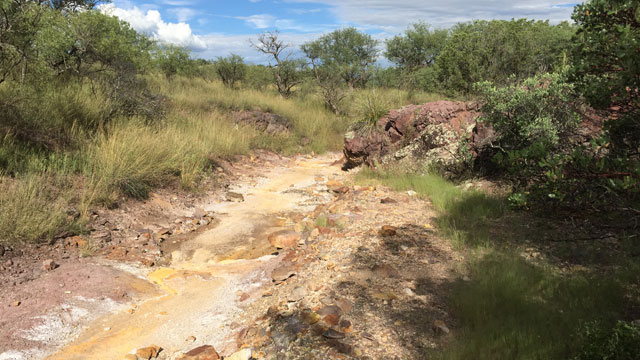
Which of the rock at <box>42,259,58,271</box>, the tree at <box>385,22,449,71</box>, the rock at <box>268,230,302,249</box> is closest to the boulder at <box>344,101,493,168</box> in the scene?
the rock at <box>268,230,302,249</box>

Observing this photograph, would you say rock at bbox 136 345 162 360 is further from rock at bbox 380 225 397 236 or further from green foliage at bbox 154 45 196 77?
green foliage at bbox 154 45 196 77

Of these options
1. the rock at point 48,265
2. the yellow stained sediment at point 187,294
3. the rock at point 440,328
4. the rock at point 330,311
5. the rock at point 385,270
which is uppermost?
the rock at point 48,265

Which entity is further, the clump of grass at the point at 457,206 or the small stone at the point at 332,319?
the clump of grass at the point at 457,206

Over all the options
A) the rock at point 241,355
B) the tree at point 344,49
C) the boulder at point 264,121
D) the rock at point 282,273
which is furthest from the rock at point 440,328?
the tree at point 344,49

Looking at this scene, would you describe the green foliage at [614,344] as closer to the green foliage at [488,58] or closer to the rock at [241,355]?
the rock at [241,355]

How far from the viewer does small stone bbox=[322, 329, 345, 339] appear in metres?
2.96

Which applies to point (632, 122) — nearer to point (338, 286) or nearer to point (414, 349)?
point (414, 349)

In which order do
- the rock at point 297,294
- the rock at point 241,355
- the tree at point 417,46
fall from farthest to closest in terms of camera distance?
1. the tree at point 417,46
2. the rock at point 297,294
3. the rock at point 241,355

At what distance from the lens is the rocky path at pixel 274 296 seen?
3.05 m

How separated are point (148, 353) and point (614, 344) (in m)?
3.00

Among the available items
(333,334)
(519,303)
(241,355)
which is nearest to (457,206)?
(519,303)

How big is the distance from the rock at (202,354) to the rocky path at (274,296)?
1 cm

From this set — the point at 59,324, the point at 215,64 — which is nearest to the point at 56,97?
the point at 59,324

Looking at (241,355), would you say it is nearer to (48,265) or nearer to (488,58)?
(48,265)
